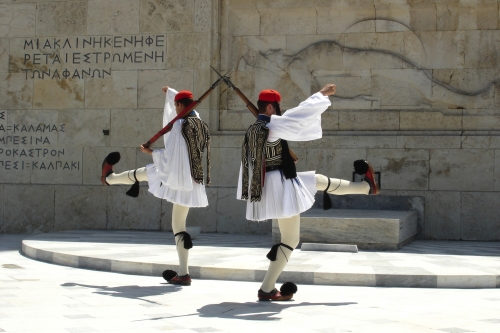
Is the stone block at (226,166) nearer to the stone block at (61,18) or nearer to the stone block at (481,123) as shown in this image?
the stone block at (61,18)

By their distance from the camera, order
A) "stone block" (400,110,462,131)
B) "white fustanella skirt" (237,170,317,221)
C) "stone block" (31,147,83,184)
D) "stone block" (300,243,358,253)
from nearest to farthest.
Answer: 1. "white fustanella skirt" (237,170,317,221)
2. "stone block" (300,243,358,253)
3. "stone block" (400,110,462,131)
4. "stone block" (31,147,83,184)

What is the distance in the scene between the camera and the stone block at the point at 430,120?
1224 centimetres

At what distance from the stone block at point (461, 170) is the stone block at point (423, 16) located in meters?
2.06

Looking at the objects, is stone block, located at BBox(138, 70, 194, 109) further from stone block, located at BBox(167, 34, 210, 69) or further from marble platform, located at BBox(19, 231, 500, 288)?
marble platform, located at BBox(19, 231, 500, 288)

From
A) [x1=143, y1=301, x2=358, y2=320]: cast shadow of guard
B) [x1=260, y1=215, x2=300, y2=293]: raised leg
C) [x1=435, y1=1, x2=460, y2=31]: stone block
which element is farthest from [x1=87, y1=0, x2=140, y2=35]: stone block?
[x1=143, y1=301, x2=358, y2=320]: cast shadow of guard

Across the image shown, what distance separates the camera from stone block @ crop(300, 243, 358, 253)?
9.73 m

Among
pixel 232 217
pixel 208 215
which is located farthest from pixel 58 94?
pixel 232 217

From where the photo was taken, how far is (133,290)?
7.18 m

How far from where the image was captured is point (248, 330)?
5195 mm

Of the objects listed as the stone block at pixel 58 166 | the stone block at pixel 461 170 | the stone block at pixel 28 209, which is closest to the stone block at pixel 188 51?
the stone block at pixel 58 166

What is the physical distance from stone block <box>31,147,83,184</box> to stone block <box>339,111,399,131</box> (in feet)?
15.0

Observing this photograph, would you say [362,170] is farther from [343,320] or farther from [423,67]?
[423,67]

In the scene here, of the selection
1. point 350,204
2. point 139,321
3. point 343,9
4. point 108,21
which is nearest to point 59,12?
point 108,21

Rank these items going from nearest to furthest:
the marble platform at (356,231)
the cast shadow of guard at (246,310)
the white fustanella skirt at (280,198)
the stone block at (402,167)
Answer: the cast shadow of guard at (246,310) < the white fustanella skirt at (280,198) < the marble platform at (356,231) < the stone block at (402,167)
